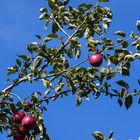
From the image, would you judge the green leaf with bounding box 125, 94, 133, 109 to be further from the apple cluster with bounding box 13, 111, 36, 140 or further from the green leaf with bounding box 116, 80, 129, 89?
the apple cluster with bounding box 13, 111, 36, 140

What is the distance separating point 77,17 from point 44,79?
3.48ft

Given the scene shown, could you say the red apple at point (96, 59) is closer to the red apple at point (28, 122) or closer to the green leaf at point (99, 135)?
the red apple at point (28, 122)

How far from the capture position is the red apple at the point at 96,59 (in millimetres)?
5746

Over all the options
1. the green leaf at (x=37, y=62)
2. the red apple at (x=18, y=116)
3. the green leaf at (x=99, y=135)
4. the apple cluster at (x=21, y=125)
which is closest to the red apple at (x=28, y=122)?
the apple cluster at (x=21, y=125)

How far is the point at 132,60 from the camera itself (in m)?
5.70

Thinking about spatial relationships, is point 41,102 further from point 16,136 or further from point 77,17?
point 77,17

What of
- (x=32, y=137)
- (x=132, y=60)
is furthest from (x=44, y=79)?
(x=132, y=60)

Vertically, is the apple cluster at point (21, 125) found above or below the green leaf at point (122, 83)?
below

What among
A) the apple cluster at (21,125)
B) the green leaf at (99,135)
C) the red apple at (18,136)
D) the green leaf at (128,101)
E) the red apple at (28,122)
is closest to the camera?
the green leaf at (99,135)

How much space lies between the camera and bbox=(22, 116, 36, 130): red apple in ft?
17.9

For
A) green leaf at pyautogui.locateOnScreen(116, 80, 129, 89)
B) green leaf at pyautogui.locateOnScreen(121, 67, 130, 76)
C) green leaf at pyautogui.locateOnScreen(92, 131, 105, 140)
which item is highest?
green leaf at pyautogui.locateOnScreen(116, 80, 129, 89)

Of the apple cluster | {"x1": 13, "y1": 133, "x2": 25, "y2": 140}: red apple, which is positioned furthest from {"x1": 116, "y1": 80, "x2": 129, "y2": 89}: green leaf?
{"x1": 13, "y1": 133, "x2": 25, "y2": 140}: red apple

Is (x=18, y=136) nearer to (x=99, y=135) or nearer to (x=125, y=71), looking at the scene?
(x=125, y=71)

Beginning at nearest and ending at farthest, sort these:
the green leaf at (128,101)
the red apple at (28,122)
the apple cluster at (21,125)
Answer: the red apple at (28,122) → the apple cluster at (21,125) → the green leaf at (128,101)
